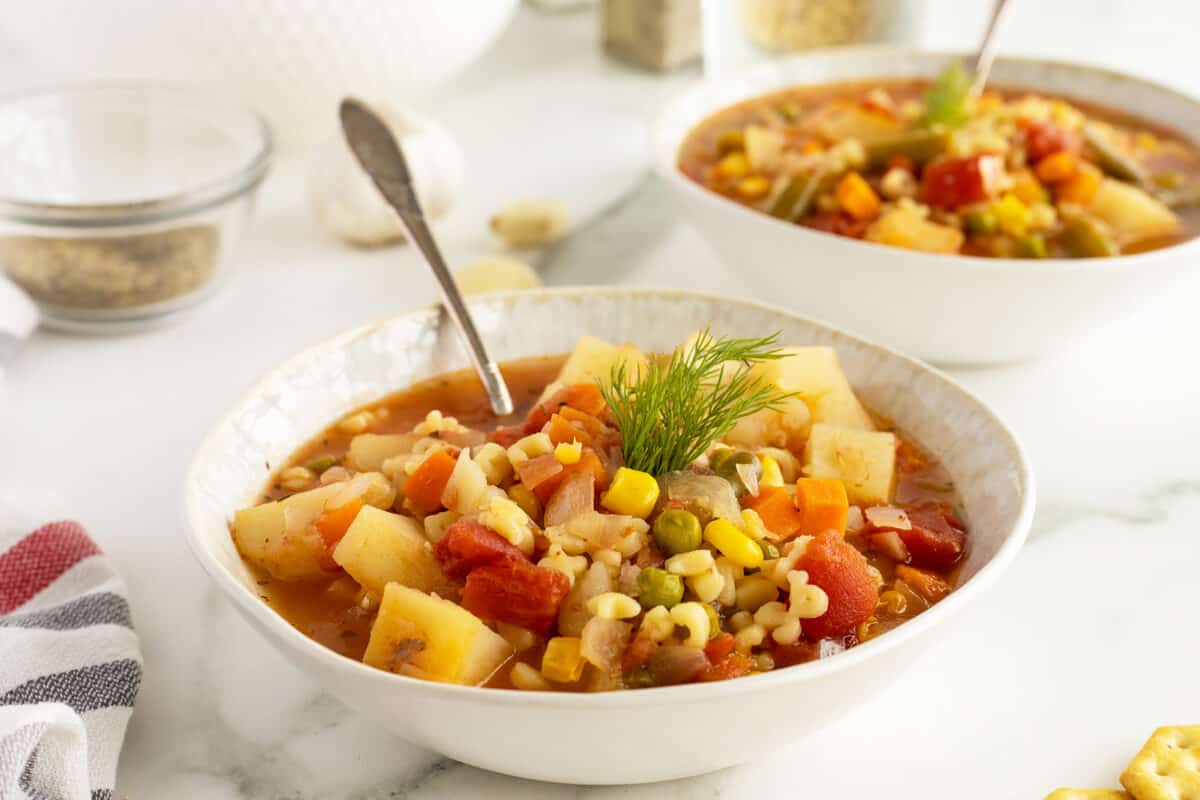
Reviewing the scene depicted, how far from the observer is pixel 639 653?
197 centimetres

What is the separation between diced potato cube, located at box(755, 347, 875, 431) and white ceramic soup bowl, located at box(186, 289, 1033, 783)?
0.12 m

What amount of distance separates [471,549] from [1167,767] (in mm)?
1156

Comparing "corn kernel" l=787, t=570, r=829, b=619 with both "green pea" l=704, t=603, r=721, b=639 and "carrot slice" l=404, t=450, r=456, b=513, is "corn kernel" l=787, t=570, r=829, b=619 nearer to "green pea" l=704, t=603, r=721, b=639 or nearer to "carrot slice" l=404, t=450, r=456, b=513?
"green pea" l=704, t=603, r=721, b=639

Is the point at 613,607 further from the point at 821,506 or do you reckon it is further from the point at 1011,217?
the point at 1011,217

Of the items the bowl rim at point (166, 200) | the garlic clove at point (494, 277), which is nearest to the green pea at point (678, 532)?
the garlic clove at point (494, 277)

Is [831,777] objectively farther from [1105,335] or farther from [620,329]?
[1105,335]

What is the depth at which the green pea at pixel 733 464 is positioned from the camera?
2.25 meters

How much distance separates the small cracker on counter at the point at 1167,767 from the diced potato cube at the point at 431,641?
1004 mm

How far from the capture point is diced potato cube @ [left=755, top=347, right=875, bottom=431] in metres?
2.56

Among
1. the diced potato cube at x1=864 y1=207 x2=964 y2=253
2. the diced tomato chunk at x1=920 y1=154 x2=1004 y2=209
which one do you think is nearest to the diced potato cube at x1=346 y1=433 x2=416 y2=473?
the diced potato cube at x1=864 y1=207 x2=964 y2=253

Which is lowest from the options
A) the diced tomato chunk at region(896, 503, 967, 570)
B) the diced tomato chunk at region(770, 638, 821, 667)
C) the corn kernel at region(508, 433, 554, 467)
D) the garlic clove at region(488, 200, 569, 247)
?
the garlic clove at region(488, 200, 569, 247)

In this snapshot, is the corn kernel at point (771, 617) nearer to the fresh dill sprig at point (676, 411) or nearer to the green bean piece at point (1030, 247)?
the fresh dill sprig at point (676, 411)

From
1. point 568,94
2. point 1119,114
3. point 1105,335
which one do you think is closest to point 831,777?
point 1105,335

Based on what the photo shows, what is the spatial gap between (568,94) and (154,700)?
3.45 m
